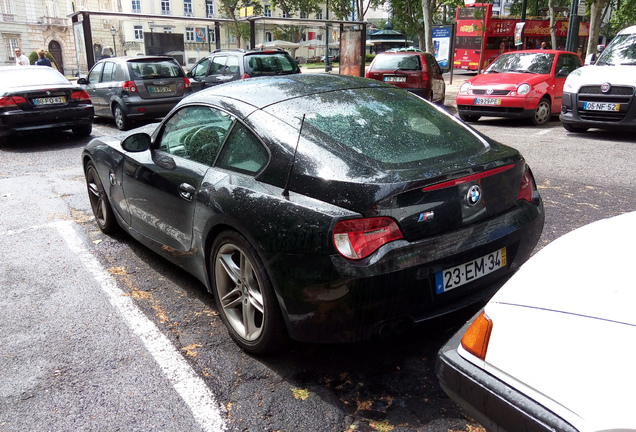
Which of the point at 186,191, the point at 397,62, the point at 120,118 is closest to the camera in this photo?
the point at 186,191

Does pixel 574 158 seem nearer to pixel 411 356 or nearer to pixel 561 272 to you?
pixel 411 356

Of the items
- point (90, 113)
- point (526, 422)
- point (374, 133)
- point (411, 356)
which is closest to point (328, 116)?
point (374, 133)

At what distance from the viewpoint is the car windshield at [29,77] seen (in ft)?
33.7

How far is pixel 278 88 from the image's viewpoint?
136 inches

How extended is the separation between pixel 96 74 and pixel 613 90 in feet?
36.5

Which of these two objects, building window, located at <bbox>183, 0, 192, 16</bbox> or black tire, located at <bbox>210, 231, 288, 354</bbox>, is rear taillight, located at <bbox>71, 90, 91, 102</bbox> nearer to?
black tire, located at <bbox>210, 231, 288, 354</bbox>

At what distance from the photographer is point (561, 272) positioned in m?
1.75

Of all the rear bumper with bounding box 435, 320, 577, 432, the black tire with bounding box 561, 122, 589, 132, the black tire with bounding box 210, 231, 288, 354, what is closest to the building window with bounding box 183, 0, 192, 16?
the black tire with bounding box 561, 122, 589, 132

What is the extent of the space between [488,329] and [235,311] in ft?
5.63

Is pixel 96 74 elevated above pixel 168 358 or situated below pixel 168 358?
above

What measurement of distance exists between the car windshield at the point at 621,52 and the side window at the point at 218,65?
27.3 ft

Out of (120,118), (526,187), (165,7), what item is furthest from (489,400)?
(165,7)

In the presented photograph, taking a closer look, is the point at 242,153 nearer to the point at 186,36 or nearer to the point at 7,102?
the point at 7,102

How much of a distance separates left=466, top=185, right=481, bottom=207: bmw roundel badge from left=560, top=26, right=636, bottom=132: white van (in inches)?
310
